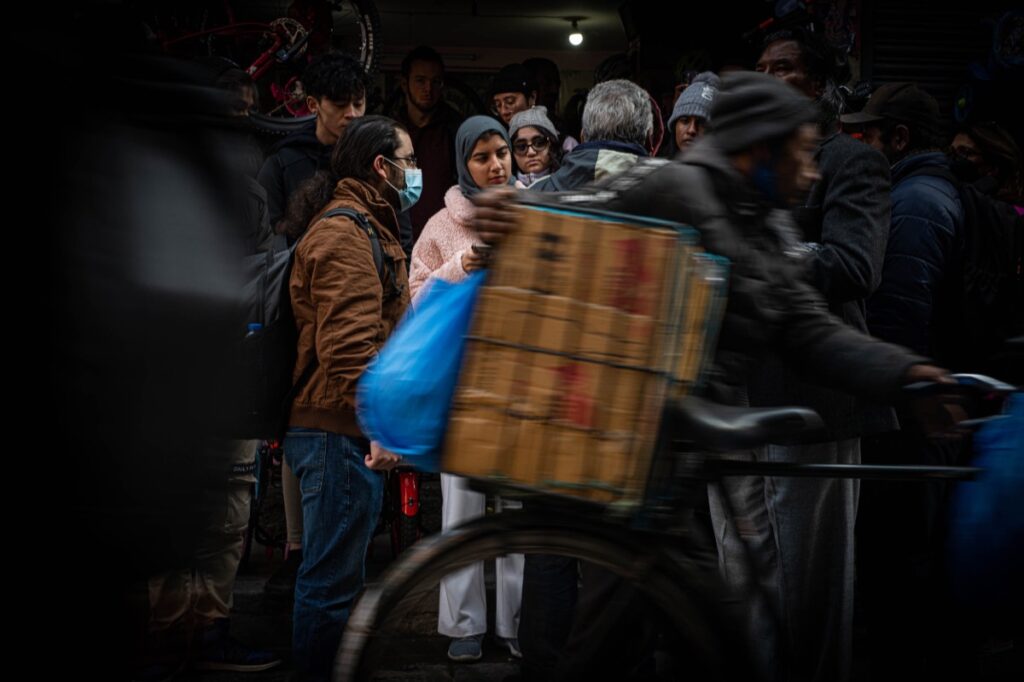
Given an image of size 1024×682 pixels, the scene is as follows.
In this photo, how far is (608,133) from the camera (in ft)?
15.4

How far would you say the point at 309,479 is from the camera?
13.6ft

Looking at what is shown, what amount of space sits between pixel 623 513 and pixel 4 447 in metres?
1.36

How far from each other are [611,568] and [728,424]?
0.49m

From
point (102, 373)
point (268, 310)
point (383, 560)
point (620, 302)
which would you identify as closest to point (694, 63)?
point (383, 560)

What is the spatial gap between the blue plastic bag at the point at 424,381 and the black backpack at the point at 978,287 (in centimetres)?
293

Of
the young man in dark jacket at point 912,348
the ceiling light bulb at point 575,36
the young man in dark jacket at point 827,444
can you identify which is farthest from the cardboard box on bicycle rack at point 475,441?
the ceiling light bulb at point 575,36

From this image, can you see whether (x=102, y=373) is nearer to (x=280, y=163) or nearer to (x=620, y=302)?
(x=620, y=302)

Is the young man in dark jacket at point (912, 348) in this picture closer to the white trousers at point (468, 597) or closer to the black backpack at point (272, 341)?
the white trousers at point (468, 597)

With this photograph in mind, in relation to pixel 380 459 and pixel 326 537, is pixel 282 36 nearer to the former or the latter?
pixel 380 459

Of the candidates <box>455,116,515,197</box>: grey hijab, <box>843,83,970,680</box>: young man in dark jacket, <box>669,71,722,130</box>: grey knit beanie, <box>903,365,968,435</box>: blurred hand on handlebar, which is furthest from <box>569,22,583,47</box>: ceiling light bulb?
<box>903,365,968,435</box>: blurred hand on handlebar

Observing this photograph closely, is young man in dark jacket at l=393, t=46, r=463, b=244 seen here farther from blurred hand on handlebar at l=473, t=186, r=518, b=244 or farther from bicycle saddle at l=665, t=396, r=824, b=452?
bicycle saddle at l=665, t=396, r=824, b=452

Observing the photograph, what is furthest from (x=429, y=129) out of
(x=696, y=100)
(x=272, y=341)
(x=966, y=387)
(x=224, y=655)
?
(x=966, y=387)

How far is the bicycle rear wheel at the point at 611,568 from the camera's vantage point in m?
2.63

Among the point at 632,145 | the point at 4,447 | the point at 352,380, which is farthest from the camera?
the point at 632,145
